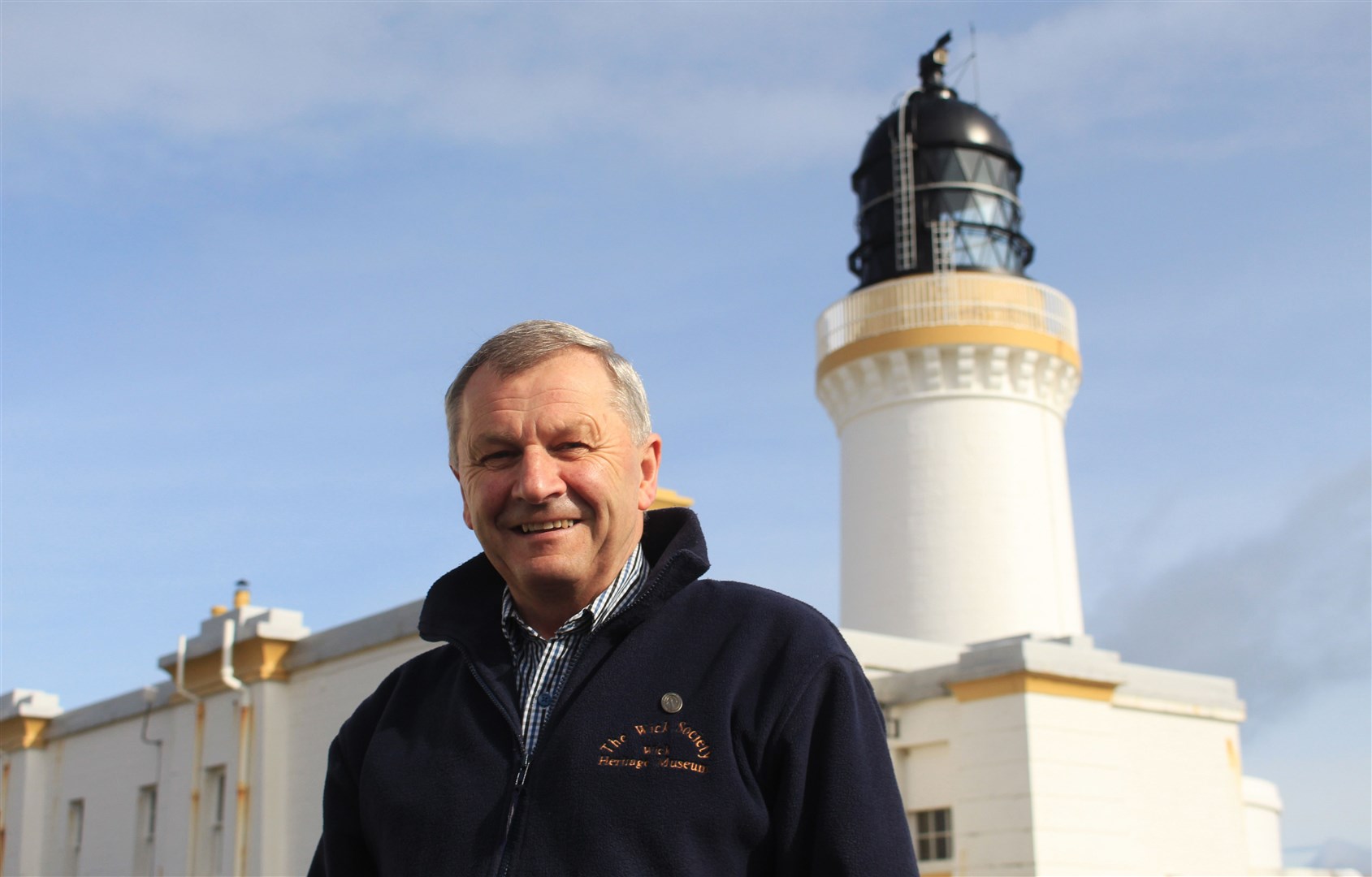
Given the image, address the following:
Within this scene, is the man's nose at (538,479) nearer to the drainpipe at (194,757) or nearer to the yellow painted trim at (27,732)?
the drainpipe at (194,757)

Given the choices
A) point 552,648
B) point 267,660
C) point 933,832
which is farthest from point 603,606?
point 267,660

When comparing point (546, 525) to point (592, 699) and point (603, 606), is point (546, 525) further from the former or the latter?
point (592, 699)

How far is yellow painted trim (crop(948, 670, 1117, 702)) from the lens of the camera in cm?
1276

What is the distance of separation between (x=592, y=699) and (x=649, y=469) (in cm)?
53

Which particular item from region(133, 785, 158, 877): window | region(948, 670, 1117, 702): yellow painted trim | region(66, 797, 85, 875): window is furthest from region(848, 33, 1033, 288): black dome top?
region(66, 797, 85, 875): window

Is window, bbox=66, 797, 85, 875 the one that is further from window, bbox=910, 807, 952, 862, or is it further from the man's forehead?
the man's forehead

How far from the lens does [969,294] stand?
20.1 meters

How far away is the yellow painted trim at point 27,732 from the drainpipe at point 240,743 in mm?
5777

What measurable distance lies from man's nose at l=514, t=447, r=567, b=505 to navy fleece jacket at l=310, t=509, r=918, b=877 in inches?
10.1

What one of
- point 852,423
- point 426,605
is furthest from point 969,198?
point 426,605

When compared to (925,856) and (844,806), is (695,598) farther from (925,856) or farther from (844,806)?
(925,856)

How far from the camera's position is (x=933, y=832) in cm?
1365

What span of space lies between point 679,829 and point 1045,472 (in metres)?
17.9

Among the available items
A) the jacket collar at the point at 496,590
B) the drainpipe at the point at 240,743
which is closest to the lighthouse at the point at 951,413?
the drainpipe at the point at 240,743
